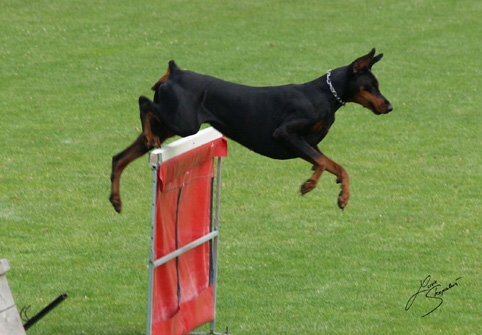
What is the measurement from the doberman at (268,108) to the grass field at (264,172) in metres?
2.82

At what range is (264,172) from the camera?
1559cm

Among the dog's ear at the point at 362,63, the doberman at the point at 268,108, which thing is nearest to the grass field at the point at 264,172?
the doberman at the point at 268,108

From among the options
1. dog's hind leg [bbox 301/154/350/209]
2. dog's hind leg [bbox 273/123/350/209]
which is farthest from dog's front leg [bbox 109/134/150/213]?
dog's hind leg [bbox 301/154/350/209]

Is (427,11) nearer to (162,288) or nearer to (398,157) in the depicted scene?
(398,157)

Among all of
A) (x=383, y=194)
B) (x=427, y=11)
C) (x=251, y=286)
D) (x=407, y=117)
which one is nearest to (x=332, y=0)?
(x=427, y=11)

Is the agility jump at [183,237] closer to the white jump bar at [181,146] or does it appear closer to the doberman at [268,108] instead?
the white jump bar at [181,146]

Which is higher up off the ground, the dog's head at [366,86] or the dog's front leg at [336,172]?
the dog's head at [366,86]

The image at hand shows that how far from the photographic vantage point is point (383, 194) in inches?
580

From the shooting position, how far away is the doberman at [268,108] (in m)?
7.92
